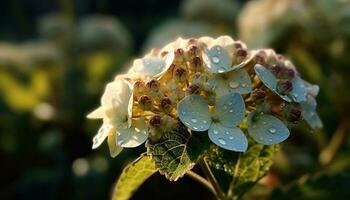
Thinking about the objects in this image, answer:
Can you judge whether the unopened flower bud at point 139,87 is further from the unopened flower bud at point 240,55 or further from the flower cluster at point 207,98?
the unopened flower bud at point 240,55

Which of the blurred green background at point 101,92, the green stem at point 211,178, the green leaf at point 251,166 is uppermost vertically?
the green stem at point 211,178

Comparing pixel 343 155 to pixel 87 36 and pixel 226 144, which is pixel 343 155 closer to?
pixel 226 144

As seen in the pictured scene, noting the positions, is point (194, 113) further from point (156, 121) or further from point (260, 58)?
point (260, 58)

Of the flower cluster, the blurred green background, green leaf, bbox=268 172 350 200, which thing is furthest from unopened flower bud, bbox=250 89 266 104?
the blurred green background

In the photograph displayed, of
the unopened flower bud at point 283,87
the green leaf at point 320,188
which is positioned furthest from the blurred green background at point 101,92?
the unopened flower bud at point 283,87

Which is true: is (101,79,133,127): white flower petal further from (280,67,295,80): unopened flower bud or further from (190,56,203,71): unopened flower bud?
(280,67,295,80): unopened flower bud
